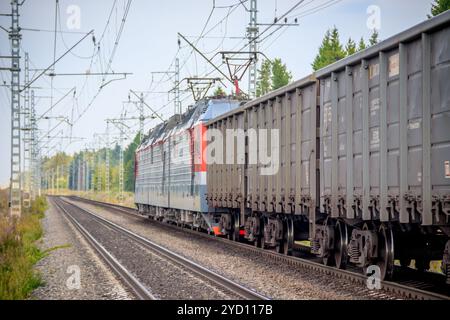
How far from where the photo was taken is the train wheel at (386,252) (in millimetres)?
12070

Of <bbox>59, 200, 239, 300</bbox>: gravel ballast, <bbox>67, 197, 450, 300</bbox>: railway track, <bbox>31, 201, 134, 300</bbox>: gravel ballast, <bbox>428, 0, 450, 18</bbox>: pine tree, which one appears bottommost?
<bbox>31, 201, 134, 300</bbox>: gravel ballast

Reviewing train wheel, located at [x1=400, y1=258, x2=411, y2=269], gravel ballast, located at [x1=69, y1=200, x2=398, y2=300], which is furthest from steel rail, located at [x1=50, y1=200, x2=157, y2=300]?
train wheel, located at [x1=400, y1=258, x2=411, y2=269]

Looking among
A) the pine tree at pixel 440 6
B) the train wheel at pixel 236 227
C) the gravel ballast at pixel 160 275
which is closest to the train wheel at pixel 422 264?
the gravel ballast at pixel 160 275

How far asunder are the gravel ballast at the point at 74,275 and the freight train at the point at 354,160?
178 inches

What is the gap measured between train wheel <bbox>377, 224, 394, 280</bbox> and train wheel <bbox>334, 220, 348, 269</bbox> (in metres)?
1.61

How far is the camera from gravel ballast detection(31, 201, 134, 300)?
12.3 metres

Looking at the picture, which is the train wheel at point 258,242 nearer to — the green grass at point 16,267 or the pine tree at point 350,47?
the green grass at point 16,267

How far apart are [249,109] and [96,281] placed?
7.69 m

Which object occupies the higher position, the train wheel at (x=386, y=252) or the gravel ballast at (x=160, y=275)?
the train wheel at (x=386, y=252)

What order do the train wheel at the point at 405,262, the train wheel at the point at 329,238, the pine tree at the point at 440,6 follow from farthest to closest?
1. the pine tree at the point at 440,6
2. the train wheel at the point at 329,238
3. the train wheel at the point at 405,262

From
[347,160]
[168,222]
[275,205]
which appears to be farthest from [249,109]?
[168,222]

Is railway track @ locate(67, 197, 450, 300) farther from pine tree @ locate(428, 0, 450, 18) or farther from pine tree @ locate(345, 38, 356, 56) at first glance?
pine tree @ locate(345, 38, 356, 56)

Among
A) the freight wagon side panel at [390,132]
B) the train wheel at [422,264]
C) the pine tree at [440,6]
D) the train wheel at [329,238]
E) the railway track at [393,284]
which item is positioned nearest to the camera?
the freight wagon side panel at [390,132]
